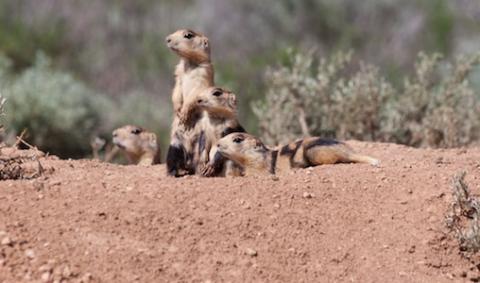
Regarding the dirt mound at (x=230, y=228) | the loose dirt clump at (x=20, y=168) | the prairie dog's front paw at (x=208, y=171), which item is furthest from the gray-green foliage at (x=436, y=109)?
the loose dirt clump at (x=20, y=168)

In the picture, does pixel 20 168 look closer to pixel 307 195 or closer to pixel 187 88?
pixel 307 195

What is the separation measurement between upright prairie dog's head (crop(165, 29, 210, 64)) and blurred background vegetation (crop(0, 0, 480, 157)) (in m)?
3.41

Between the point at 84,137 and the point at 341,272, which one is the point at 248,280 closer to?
the point at 341,272

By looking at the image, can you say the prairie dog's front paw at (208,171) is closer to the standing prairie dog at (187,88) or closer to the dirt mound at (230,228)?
the standing prairie dog at (187,88)

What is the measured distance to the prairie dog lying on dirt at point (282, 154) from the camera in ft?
26.3

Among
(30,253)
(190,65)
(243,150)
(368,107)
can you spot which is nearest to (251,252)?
(30,253)

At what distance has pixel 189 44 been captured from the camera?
8820mm

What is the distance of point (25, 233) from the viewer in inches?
233

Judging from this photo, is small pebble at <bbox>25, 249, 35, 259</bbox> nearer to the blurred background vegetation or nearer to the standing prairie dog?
the standing prairie dog

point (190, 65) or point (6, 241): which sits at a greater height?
point (190, 65)

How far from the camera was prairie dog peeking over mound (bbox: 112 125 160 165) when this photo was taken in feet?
35.4

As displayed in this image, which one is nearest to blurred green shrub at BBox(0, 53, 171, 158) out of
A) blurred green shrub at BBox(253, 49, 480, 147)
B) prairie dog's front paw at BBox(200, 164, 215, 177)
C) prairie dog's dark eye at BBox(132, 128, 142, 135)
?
blurred green shrub at BBox(253, 49, 480, 147)

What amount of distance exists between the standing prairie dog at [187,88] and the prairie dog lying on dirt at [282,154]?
43 centimetres

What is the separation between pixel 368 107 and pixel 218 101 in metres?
4.17
